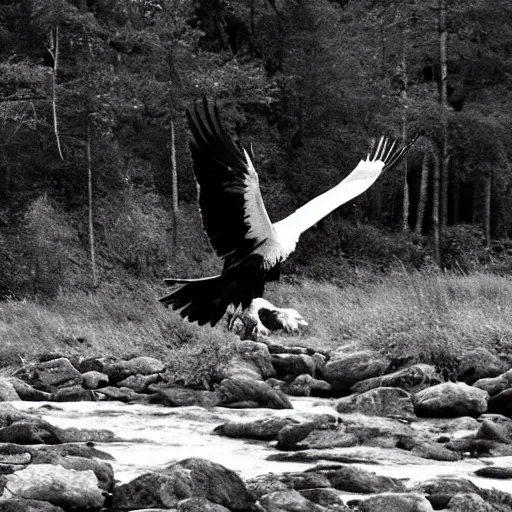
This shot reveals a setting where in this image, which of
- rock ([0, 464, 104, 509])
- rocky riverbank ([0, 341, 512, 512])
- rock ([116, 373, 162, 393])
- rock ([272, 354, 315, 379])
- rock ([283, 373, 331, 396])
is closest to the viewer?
rock ([0, 464, 104, 509])

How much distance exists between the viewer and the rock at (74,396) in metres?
10.3

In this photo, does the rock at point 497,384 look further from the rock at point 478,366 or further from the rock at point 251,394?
the rock at point 251,394

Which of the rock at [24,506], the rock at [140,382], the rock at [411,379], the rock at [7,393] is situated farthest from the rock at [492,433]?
the rock at [7,393]

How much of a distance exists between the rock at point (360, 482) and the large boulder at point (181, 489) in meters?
0.66

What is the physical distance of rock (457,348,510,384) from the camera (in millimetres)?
10289

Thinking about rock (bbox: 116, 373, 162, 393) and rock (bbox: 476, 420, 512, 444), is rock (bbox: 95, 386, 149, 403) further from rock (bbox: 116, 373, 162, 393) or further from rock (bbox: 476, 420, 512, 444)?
rock (bbox: 476, 420, 512, 444)

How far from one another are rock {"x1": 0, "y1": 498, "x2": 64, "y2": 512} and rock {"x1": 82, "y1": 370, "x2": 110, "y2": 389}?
5.45 m

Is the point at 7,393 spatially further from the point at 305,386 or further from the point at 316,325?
the point at 316,325

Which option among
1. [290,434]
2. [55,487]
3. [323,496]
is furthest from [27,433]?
[323,496]

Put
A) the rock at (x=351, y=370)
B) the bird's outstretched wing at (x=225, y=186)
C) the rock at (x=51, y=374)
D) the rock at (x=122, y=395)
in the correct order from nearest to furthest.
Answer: the bird's outstretched wing at (x=225, y=186) → the rock at (x=122, y=395) → the rock at (x=351, y=370) → the rock at (x=51, y=374)

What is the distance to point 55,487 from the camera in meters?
5.91

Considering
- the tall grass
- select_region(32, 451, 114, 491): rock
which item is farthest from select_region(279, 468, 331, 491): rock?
the tall grass

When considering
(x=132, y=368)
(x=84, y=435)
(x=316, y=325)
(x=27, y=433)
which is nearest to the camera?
(x=27, y=433)

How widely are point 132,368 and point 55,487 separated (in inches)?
225
